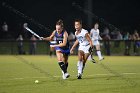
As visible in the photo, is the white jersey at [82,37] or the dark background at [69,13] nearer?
the white jersey at [82,37]

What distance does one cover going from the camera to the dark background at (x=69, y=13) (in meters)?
48.8

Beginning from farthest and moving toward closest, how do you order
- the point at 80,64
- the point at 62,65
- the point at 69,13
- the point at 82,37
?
the point at 69,13, the point at 82,37, the point at 80,64, the point at 62,65

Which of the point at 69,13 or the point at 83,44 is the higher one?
the point at 69,13

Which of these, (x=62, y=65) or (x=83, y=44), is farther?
(x=83, y=44)

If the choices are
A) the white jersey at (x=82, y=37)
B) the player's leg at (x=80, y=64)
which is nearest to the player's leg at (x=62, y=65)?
the player's leg at (x=80, y=64)

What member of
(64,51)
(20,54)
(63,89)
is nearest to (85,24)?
(20,54)

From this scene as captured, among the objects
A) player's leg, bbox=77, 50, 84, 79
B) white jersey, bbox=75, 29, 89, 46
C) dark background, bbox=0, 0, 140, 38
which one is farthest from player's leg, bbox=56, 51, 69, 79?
dark background, bbox=0, 0, 140, 38

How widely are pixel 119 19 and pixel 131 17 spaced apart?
133 centimetres

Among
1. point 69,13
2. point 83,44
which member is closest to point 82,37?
point 83,44

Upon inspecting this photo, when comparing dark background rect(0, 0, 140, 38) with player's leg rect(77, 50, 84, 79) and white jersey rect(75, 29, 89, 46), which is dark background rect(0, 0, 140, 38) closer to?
white jersey rect(75, 29, 89, 46)

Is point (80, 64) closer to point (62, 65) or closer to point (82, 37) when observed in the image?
point (62, 65)

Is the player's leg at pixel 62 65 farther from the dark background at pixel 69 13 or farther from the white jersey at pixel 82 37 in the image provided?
the dark background at pixel 69 13

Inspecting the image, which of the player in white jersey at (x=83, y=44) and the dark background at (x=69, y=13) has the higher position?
the dark background at (x=69, y=13)

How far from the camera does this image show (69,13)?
5100 centimetres
